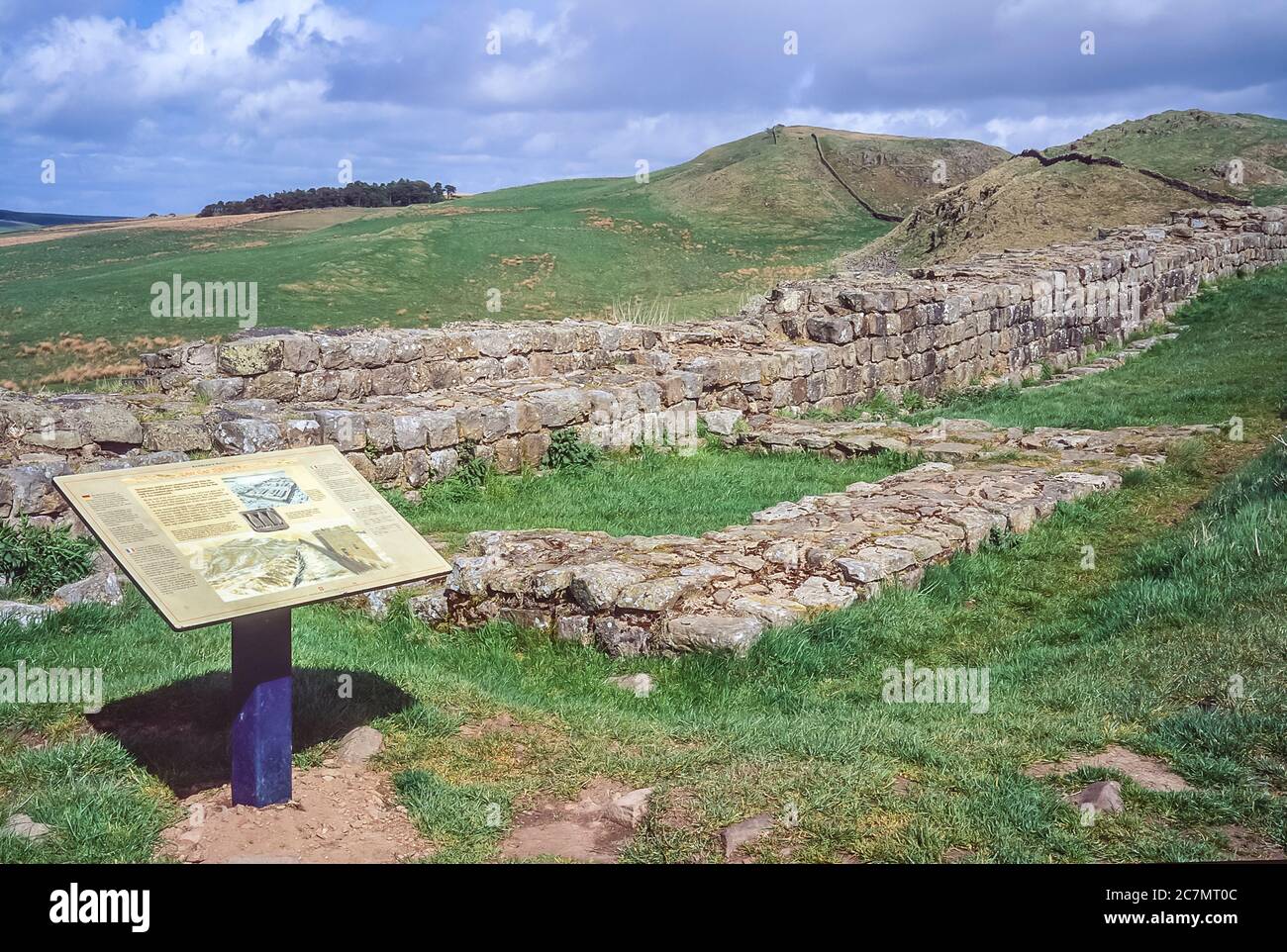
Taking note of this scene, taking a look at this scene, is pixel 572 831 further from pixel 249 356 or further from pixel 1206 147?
pixel 1206 147

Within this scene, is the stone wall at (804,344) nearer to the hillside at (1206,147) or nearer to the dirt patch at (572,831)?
the dirt patch at (572,831)

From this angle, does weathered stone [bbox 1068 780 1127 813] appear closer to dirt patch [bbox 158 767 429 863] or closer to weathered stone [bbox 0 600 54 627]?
dirt patch [bbox 158 767 429 863]

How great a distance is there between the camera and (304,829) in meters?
4.41

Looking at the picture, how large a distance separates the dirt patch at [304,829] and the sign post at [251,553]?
0.11m

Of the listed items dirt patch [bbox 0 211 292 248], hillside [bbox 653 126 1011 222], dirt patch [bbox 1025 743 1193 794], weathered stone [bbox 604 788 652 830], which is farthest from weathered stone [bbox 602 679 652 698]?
dirt patch [bbox 0 211 292 248]

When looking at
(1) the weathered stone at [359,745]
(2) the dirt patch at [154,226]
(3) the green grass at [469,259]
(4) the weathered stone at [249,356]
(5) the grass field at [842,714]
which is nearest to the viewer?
(5) the grass field at [842,714]

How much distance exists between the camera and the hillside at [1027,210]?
2752cm

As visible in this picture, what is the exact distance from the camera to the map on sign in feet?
13.6

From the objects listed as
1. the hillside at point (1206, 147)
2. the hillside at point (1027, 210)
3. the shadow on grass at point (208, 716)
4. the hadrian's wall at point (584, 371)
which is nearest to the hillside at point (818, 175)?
the hillside at point (1206, 147)

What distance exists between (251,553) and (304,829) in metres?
1.09

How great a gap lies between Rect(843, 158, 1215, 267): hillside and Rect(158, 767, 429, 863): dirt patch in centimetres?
2460

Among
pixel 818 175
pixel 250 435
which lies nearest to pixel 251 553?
pixel 250 435

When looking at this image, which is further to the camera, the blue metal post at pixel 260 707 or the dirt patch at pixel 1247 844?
the blue metal post at pixel 260 707
